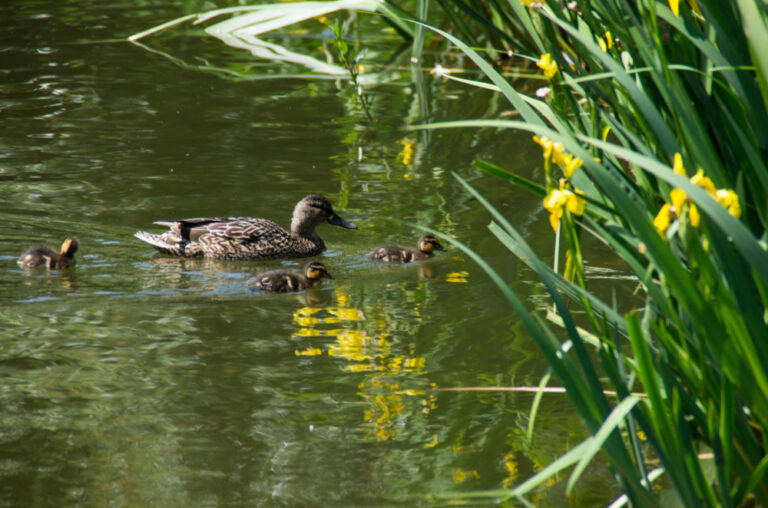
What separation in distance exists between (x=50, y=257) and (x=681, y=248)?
487 cm

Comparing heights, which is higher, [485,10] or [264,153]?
[485,10]

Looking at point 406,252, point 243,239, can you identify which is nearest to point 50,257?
point 243,239

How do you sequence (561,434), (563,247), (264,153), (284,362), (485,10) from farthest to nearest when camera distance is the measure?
(485,10) < (264,153) < (563,247) < (284,362) < (561,434)

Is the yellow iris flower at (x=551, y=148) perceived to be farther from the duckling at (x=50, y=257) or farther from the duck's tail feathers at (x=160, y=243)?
the duck's tail feathers at (x=160, y=243)

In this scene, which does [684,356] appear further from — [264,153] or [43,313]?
[264,153]

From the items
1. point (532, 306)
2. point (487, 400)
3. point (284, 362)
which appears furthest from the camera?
point (532, 306)

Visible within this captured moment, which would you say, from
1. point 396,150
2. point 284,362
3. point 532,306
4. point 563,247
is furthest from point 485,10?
point 284,362

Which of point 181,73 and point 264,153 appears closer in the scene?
point 264,153

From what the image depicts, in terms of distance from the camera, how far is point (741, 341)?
2.62m

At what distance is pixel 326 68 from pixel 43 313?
745 centimetres

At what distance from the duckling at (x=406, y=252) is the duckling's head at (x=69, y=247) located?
6.29ft

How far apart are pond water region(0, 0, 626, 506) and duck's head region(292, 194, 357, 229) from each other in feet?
0.92

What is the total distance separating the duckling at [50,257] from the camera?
6.86m

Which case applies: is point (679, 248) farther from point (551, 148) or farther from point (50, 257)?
point (50, 257)
